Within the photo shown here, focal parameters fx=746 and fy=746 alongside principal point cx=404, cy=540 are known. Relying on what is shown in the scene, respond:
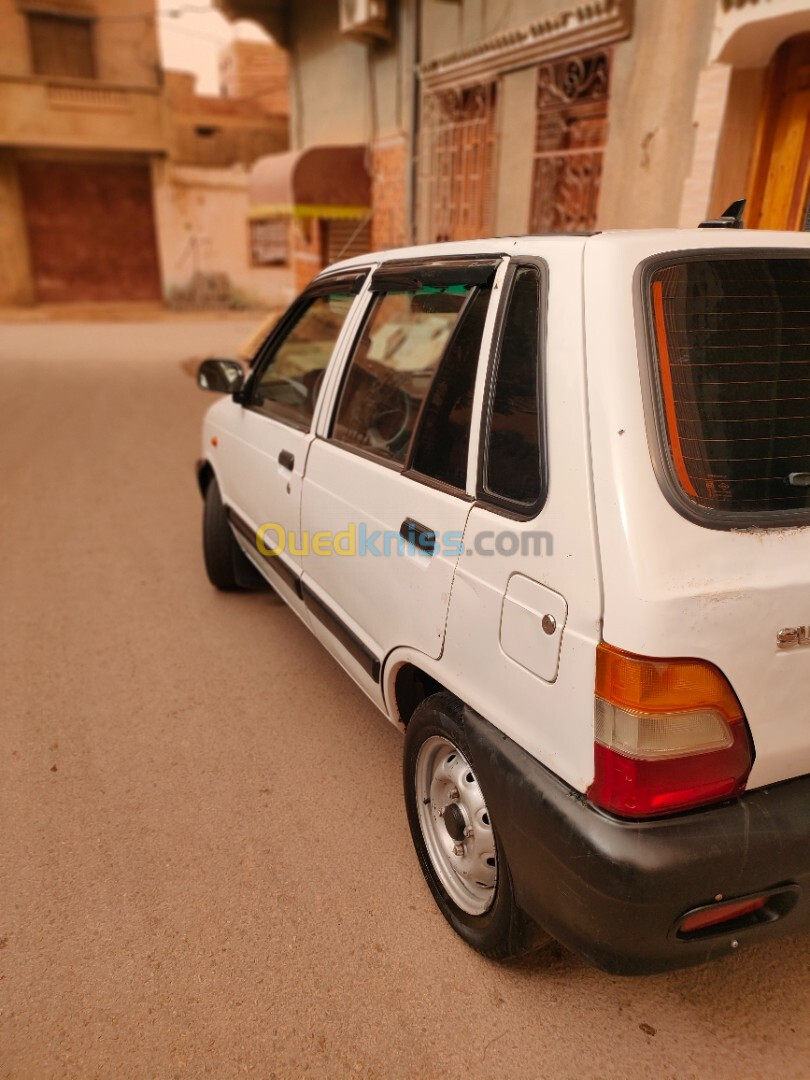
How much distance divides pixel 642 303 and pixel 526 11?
780cm

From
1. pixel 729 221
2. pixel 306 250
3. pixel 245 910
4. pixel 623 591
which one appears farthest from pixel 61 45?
pixel 623 591

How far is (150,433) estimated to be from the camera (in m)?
8.21

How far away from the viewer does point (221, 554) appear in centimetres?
420

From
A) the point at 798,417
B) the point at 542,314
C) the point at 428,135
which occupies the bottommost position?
the point at 798,417

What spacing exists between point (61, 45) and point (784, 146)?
26.8 meters

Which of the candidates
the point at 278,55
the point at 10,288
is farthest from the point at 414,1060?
the point at 278,55

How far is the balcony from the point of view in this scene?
21094 millimetres

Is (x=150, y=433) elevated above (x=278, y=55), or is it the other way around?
(x=278, y=55)

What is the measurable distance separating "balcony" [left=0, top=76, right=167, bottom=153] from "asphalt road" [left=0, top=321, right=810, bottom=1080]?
74.4 ft

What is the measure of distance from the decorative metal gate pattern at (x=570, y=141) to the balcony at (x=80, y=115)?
749 inches

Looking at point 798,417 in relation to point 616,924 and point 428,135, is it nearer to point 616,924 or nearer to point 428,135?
point 616,924

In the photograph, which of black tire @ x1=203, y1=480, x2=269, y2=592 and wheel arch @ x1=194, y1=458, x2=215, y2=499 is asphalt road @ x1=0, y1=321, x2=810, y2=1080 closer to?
black tire @ x1=203, y1=480, x2=269, y2=592

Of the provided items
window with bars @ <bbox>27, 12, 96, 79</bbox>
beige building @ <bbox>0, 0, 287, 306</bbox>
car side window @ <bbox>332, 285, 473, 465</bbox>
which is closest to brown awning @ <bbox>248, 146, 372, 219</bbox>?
car side window @ <bbox>332, 285, 473, 465</bbox>

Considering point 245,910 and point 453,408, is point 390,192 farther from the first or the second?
point 245,910
